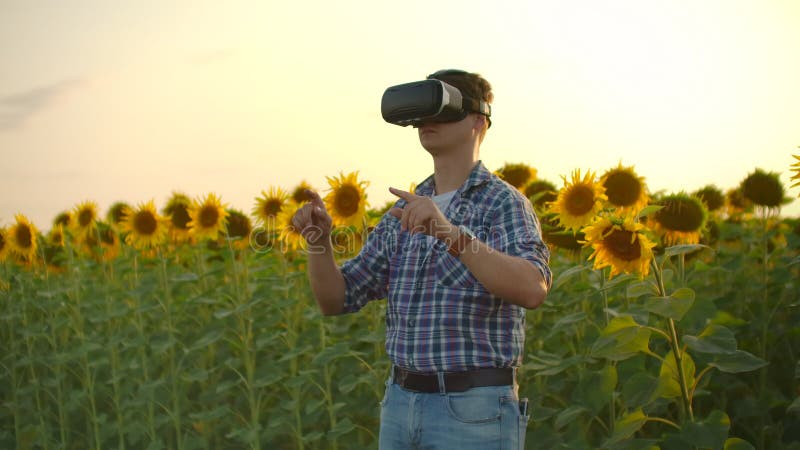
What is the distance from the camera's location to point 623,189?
4.78 metres

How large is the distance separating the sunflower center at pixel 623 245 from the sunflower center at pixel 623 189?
53.7 inches

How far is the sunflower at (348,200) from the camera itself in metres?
4.82

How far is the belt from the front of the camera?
9.02 feet

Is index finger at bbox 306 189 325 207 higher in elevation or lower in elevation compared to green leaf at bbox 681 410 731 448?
higher

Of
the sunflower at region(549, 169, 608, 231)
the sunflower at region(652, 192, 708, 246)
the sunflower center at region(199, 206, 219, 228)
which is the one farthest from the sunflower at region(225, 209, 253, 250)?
the sunflower at region(652, 192, 708, 246)

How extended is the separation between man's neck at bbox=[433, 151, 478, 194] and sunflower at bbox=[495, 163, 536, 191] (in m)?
2.88

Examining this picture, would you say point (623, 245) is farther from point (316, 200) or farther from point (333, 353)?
point (333, 353)

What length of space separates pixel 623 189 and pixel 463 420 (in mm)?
2521

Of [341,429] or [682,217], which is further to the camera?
[682,217]

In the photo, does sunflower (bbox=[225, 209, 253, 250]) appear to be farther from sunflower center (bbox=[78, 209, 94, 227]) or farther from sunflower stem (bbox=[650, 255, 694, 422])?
sunflower stem (bbox=[650, 255, 694, 422])

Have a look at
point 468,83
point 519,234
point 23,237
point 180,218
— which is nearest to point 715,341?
point 519,234

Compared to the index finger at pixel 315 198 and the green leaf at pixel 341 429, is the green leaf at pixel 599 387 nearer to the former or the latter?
the green leaf at pixel 341 429

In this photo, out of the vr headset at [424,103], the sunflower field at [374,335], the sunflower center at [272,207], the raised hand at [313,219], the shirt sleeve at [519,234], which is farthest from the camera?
the sunflower center at [272,207]

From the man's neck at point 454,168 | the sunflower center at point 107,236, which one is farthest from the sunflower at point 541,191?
the sunflower center at point 107,236
